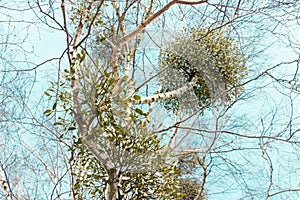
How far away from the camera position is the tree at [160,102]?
69 centimetres

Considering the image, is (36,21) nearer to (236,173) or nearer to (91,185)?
(91,185)

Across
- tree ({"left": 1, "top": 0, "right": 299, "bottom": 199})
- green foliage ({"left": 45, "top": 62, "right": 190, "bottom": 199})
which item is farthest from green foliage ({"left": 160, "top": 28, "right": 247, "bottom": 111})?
green foliage ({"left": 45, "top": 62, "right": 190, "bottom": 199})

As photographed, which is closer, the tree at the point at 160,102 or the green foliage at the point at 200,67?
the tree at the point at 160,102

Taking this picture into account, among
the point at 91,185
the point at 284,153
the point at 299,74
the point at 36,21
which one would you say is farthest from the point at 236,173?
the point at 36,21

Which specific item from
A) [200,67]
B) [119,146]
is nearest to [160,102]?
[200,67]

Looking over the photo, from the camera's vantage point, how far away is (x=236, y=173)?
1135 mm

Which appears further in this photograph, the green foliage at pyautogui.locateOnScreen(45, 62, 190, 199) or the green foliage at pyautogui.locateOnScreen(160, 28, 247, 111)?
the green foliage at pyautogui.locateOnScreen(160, 28, 247, 111)

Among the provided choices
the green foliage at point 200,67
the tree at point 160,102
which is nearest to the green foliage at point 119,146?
the tree at point 160,102

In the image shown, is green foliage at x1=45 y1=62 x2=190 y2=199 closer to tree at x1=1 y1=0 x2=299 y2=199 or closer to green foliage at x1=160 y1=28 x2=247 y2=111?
tree at x1=1 y1=0 x2=299 y2=199

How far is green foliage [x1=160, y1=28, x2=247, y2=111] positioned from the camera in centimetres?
92

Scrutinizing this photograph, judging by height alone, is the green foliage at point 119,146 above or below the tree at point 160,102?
below

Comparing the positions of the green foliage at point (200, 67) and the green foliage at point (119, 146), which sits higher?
the green foliage at point (200, 67)

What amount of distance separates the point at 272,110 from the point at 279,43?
0.19 meters

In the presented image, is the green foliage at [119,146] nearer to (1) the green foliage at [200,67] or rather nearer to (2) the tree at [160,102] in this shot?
(2) the tree at [160,102]
